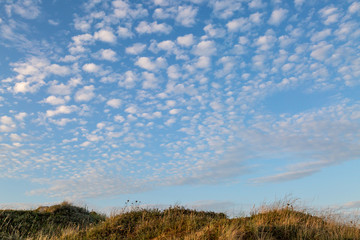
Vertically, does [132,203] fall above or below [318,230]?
above

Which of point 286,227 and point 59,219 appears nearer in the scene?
point 286,227

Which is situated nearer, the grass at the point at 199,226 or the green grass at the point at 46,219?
the grass at the point at 199,226

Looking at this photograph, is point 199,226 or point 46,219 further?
point 46,219

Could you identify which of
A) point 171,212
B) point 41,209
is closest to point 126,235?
point 171,212

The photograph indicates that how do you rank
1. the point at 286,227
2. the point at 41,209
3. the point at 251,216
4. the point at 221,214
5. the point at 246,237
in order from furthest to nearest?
the point at 41,209
the point at 221,214
the point at 251,216
the point at 286,227
the point at 246,237

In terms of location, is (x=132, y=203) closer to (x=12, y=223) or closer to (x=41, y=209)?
(x=12, y=223)

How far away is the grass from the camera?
11.3m

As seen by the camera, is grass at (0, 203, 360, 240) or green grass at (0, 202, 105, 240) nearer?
grass at (0, 203, 360, 240)

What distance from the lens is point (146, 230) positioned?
13.8 meters

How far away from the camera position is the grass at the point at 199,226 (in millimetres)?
11273

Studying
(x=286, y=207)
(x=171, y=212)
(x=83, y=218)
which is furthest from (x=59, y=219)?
(x=286, y=207)

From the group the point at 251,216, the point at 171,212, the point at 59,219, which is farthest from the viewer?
the point at 59,219

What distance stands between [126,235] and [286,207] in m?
7.98

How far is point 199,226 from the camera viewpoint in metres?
13.7
